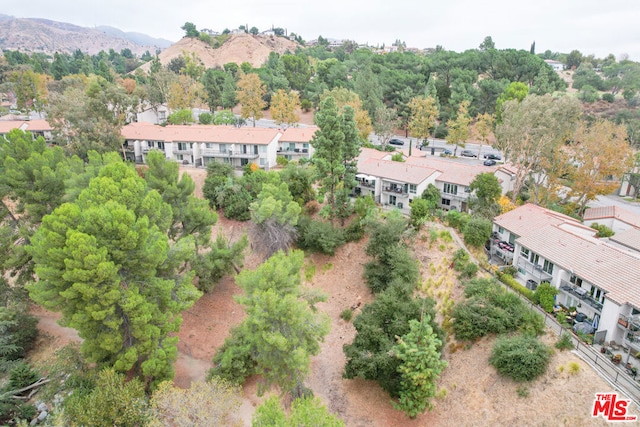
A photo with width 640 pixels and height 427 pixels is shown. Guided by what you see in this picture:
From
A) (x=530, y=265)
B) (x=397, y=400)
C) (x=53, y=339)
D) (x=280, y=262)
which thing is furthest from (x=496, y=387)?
(x=53, y=339)

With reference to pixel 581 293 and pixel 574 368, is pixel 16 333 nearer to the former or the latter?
pixel 574 368

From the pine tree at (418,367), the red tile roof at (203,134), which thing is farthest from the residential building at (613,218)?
the red tile roof at (203,134)

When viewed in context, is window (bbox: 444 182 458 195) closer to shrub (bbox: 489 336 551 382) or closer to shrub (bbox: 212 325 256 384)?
shrub (bbox: 489 336 551 382)

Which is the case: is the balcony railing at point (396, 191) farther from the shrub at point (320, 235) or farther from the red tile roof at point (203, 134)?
the red tile roof at point (203, 134)

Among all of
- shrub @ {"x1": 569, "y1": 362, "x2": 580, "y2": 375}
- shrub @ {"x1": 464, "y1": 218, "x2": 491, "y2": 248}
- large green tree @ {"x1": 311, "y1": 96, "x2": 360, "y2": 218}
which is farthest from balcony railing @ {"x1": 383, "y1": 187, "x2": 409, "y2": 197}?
shrub @ {"x1": 569, "y1": 362, "x2": 580, "y2": 375}

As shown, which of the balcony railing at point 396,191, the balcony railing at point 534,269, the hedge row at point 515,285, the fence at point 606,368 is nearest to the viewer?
the fence at point 606,368
